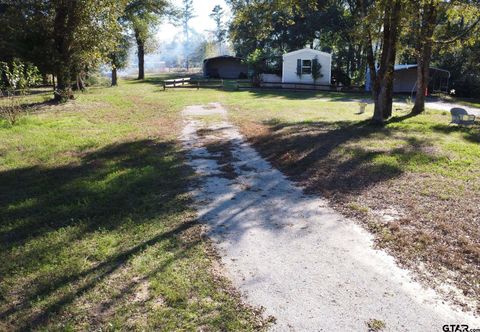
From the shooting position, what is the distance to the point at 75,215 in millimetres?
5762

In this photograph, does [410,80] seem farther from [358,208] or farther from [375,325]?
[375,325]

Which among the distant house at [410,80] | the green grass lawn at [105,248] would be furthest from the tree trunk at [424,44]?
the distant house at [410,80]

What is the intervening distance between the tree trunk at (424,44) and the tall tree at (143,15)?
78.3 feet

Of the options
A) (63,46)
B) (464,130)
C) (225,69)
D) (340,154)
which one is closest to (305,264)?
(340,154)

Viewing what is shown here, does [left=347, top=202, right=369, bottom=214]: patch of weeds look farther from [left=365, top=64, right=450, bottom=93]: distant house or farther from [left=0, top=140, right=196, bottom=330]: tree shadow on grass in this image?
[left=365, top=64, right=450, bottom=93]: distant house

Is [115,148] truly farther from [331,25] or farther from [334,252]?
[331,25]

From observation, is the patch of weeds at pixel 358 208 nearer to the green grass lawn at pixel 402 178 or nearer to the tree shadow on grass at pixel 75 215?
the green grass lawn at pixel 402 178

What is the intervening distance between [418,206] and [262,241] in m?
2.58

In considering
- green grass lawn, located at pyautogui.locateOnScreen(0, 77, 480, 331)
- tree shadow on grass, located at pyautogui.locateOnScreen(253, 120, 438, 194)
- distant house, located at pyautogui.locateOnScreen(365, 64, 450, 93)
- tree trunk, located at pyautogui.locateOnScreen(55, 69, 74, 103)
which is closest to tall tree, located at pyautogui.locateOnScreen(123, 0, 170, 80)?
tree trunk, located at pyautogui.locateOnScreen(55, 69, 74, 103)

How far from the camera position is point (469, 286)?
3896 mm

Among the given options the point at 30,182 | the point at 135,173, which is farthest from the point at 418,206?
the point at 30,182

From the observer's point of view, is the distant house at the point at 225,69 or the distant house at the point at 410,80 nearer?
the distant house at the point at 410,80

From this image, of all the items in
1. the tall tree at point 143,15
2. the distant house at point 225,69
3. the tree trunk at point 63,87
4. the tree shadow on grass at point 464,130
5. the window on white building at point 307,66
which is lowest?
the tree shadow on grass at point 464,130

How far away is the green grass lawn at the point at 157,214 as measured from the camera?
368cm
